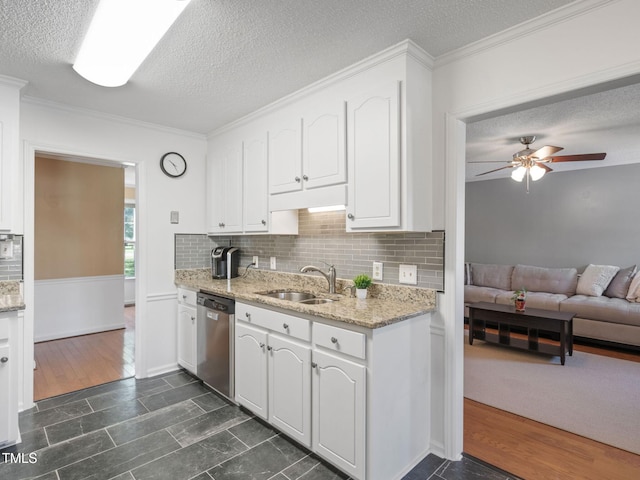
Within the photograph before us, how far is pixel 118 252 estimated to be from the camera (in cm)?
496

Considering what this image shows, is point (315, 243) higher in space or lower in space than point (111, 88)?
lower

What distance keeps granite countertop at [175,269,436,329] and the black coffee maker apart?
8cm

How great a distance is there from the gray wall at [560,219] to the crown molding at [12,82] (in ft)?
20.0

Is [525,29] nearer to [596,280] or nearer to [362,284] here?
[362,284]

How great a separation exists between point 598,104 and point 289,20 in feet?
8.78

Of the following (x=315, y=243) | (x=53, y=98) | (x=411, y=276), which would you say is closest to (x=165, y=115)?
(x=53, y=98)

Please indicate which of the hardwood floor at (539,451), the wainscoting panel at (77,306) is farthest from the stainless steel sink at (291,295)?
the wainscoting panel at (77,306)

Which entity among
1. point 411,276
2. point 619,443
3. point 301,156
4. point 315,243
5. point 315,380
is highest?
point 301,156

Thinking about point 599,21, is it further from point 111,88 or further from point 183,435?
point 183,435

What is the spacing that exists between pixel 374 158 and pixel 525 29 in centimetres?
95

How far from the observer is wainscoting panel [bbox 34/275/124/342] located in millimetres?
4348

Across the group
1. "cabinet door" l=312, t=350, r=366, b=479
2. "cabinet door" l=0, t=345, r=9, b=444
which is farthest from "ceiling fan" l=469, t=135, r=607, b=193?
"cabinet door" l=0, t=345, r=9, b=444

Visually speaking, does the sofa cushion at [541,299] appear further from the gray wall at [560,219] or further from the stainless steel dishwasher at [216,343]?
the stainless steel dishwasher at [216,343]

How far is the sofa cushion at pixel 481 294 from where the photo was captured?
5044 mm
